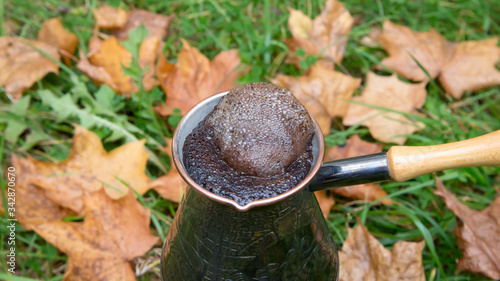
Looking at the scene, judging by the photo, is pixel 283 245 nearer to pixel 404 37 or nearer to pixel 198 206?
pixel 198 206

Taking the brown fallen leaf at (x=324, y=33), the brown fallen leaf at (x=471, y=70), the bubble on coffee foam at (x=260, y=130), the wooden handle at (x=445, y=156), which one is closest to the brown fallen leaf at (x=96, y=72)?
the brown fallen leaf at (x=324, y=33)

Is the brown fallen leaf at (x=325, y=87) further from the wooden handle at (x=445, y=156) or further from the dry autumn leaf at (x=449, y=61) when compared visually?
the wooden handle at (x=445, y=156)

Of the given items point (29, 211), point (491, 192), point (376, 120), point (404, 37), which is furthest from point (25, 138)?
point (491, 192)

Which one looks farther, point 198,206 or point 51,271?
point 51,271

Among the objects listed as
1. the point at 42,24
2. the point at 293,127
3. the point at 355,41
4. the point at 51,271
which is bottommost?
the point at 51,271

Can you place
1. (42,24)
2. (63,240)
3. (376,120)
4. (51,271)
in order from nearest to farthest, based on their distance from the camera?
(63,240) → (51,271) → (376,120) → (42,24)

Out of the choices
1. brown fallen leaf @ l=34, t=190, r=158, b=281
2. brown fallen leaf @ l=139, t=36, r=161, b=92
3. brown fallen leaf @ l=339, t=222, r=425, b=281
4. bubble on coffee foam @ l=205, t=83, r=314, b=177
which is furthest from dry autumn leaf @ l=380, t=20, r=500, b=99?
brown fallen leaf @ l=34, t=190, r=158, b=281

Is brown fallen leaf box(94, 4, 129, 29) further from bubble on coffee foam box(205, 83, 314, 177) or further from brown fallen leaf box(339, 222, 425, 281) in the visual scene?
brown fallen leaf box(339, 222, 425, 281)
